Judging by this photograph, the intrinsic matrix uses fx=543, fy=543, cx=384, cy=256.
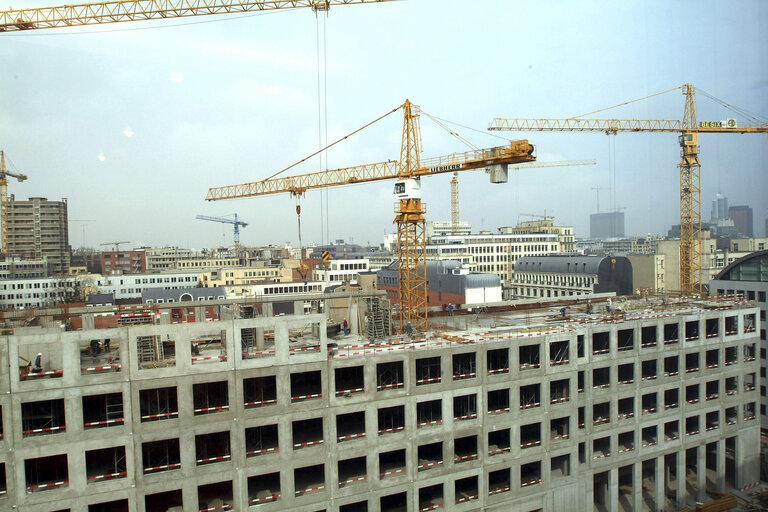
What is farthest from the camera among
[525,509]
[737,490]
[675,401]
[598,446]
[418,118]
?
[418,118]

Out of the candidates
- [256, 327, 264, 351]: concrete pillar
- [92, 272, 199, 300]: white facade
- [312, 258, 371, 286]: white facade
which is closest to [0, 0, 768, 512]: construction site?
[256, 327, 264, 351]: concrete pillar

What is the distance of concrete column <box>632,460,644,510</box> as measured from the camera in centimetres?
3003

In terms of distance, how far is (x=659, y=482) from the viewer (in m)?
30.8

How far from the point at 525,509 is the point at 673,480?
13.3 metres

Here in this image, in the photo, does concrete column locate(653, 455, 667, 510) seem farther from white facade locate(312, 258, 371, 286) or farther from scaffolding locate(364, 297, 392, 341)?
white facade locate(312, 258, 371, 286)

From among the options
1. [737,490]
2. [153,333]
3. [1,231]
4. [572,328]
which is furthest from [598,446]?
[1,231]

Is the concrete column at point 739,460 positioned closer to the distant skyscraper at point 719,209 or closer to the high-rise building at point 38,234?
the distant skyscraper at point 719,209

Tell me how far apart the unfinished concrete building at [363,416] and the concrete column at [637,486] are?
0.11 meters

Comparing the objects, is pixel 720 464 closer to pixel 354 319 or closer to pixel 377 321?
pixel 377 321

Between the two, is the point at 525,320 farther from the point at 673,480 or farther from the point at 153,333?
the point at 153,333

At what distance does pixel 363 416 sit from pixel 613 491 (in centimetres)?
1539

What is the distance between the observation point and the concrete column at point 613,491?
2909 cm

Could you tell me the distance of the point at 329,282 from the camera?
78188 mm

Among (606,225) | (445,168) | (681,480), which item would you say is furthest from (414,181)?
(606,225)
